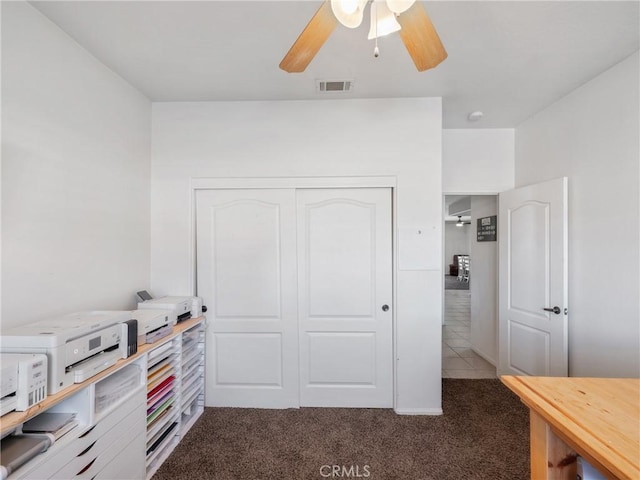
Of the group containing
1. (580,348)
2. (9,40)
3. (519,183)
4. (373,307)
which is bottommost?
(580,348)

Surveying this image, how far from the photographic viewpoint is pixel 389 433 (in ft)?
6.68

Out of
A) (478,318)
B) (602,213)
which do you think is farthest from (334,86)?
(478,318)

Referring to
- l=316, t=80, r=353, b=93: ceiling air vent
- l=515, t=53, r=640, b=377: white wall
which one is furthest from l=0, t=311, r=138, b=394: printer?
l=515, t=53, r=640, b=377: white wall

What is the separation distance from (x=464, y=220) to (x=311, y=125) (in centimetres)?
904

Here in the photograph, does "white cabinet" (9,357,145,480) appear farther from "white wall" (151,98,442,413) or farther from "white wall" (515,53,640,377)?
"white wall" (515,53,640,377)

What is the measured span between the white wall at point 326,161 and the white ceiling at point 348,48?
141 mm

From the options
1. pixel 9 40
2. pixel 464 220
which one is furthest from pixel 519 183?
pixel 464 220

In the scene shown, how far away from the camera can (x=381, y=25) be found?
3.44 feet

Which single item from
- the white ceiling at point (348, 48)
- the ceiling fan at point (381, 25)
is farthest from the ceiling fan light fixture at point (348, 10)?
the white ceiling at point (348, 48)

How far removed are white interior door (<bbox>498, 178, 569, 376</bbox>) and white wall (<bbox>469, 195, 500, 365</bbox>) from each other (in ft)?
1.10

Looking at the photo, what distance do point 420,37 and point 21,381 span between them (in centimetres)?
202

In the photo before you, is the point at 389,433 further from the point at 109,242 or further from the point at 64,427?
the point at 109,242

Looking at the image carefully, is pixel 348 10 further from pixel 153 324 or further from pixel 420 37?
pixel 153 324

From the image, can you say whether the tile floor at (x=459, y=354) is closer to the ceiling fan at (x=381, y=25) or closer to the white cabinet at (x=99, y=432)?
the white cabinet at (x=99, y=432)
